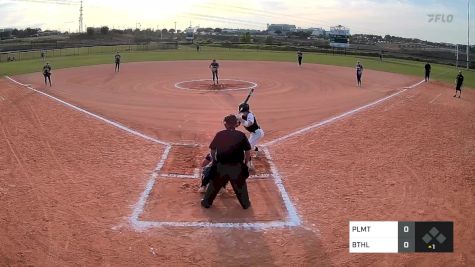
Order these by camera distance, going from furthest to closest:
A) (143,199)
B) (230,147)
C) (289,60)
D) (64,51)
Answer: (64,51) → (289,60) → (143,199) → (230,147)

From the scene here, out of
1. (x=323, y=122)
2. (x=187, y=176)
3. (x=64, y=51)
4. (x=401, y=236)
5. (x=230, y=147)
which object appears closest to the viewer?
(x=401, y=236)

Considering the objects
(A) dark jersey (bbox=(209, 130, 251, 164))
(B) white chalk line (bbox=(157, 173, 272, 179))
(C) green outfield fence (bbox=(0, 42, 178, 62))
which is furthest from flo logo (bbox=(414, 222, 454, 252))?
(C) green outfield fence (bbox=(0, 42, 178, 62))

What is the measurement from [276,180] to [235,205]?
1890 mm

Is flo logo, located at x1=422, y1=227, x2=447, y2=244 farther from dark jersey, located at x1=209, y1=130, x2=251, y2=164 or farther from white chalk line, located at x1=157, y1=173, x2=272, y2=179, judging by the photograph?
white chalk line, located at x1=157, y1=173, x2=272, y2=179

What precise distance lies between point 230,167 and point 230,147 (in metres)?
0.41

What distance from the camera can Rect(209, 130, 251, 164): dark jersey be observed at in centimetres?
861

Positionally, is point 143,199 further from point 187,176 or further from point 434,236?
point 434,236

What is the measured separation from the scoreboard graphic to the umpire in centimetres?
229

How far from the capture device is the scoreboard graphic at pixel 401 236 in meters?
6.95

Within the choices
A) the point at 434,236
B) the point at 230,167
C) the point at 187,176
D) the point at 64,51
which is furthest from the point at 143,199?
the point at 64,51

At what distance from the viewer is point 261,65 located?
139 ft

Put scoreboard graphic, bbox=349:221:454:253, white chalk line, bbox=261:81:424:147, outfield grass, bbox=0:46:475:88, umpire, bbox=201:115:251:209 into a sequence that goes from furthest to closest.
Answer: outfield grass, bbox=0:46:475:88 → white chalk line, bbox=261:81:424:147 → umpire, bbox=201:115:251:209 → scoreboard graphic, bbox=349:221:454:253

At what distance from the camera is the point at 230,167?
862 centimetres

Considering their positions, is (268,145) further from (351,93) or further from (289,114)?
(351,93)
